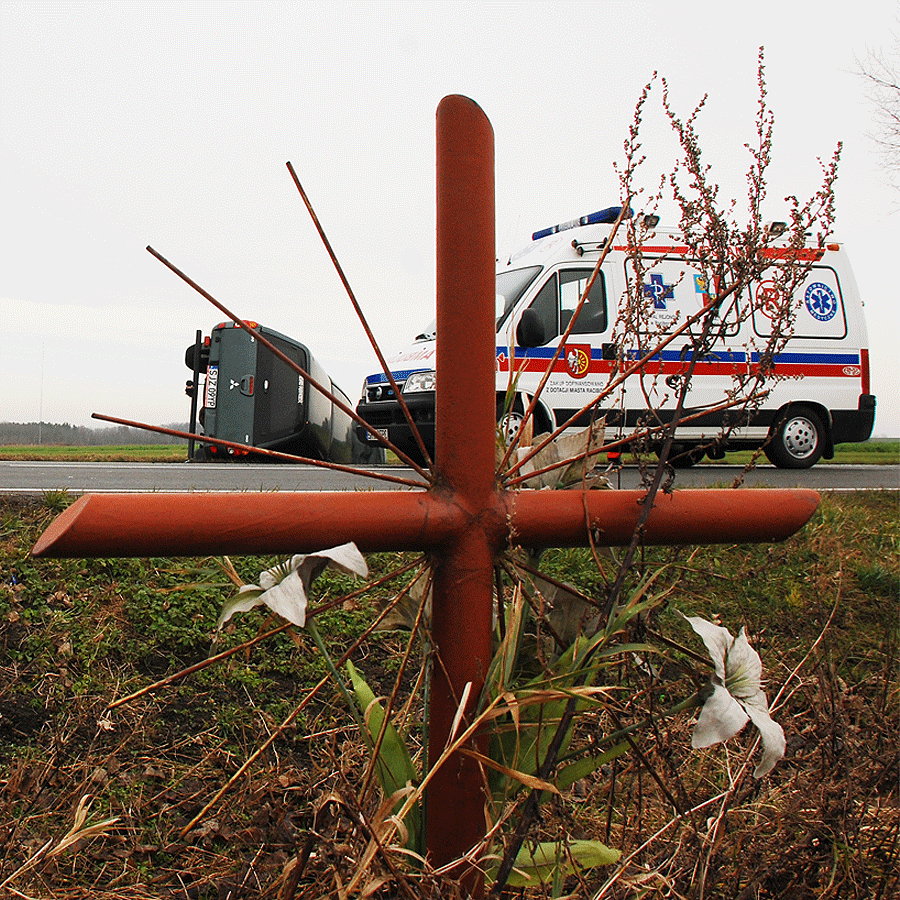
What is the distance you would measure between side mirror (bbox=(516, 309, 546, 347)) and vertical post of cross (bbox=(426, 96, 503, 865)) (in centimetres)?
102

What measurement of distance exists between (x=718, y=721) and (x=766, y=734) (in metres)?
0.07

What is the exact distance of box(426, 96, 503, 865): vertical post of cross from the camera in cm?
95

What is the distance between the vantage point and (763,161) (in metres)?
1.35

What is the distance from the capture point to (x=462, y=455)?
3.13 feet

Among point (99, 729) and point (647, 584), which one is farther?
point (99, 729)

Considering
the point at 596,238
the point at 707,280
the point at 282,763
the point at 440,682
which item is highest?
the point at 596,238

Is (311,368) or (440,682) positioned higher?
(311,368)

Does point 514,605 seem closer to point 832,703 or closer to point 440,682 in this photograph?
point 440,682

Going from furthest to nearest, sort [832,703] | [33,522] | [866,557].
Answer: [866,557]
[33,522]
[832,703]

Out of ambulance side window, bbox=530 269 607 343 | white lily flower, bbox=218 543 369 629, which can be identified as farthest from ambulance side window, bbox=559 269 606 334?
white lily flower, bbox=218 543 369 629

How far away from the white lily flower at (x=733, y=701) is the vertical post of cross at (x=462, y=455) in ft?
0.89

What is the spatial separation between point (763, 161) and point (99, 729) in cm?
198

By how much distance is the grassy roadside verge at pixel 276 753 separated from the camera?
1225mm

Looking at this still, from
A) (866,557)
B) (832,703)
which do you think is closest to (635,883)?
(832,703)
